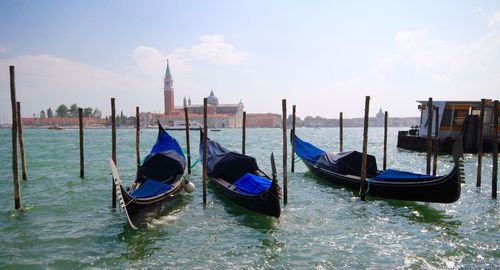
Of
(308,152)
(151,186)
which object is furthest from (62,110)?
(151,186)

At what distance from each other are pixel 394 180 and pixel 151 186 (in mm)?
5039

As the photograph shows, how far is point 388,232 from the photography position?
6137 millimetres

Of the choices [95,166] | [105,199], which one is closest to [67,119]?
[95,166]

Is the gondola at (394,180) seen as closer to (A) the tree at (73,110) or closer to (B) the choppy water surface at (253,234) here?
(B) the choppy water surface at (253,234)

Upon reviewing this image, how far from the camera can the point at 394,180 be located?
8031mm

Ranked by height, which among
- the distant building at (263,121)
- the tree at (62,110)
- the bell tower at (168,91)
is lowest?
the distant building at (263,121)

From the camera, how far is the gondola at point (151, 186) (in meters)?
5.77

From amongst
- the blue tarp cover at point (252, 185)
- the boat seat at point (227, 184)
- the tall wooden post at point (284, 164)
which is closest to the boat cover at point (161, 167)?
the boat seat at point (227, 184)

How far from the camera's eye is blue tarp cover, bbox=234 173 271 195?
7.12 meters

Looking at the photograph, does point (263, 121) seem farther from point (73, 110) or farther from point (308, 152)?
point (308, 152)

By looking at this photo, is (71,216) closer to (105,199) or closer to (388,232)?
(105,199)

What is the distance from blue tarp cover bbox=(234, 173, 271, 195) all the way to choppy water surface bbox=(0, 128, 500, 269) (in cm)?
42

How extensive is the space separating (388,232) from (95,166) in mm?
11890

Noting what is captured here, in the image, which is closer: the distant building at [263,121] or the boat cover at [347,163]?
the boat cover at [347,163]
